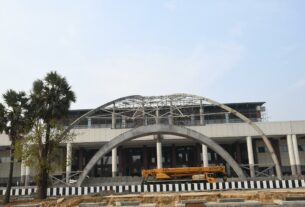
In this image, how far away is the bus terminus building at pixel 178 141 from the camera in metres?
61.9

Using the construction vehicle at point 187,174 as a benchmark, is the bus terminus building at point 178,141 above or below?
above

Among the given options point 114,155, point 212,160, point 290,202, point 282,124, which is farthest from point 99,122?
point 290,202

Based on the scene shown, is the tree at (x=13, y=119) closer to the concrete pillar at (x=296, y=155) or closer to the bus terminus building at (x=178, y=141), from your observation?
the bus terminus building at (x=178, y=141)

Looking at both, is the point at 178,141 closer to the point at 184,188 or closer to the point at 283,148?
the point at 283,148

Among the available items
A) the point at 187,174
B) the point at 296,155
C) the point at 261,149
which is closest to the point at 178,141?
the point at 261,149

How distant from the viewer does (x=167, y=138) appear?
65062mm

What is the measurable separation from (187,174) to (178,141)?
3006 cm

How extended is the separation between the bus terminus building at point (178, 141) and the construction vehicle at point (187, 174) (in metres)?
10.8

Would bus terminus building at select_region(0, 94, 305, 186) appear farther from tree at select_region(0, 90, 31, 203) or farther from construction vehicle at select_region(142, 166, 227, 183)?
tree at select_region(0, 90, 31, 203)

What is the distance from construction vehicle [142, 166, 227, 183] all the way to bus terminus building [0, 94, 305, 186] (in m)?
10.8

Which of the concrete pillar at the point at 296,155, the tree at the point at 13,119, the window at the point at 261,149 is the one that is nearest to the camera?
the tree at the point at 13,119

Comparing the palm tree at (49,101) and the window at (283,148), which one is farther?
the window at (283,148)

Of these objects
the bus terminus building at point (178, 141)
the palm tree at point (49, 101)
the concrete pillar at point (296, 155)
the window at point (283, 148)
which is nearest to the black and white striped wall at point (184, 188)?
the palm tree at point (49, 101)

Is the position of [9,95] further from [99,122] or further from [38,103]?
[99,122]
